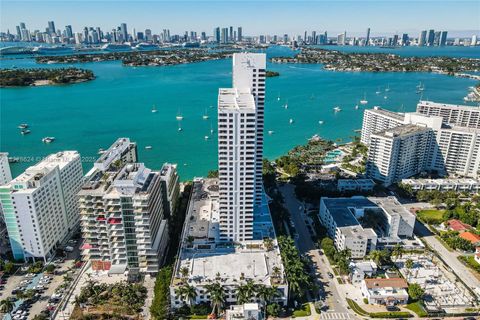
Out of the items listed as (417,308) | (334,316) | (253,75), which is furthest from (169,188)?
(417,308)

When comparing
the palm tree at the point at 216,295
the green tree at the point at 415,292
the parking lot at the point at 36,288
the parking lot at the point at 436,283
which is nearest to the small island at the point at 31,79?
the parking lot at the point at 36,288

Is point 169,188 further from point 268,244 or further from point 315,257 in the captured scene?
point 315,257

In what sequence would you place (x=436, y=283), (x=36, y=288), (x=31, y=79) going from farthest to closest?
(x=31, y=79) < (x=436, y=283) < (x=36, y=288)

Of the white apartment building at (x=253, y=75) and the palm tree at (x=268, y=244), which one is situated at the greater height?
the white apartment building at (x=253, y=75)

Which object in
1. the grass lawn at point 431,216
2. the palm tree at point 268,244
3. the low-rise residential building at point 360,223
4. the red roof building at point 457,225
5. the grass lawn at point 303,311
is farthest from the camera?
the grass lawn at point 431,216

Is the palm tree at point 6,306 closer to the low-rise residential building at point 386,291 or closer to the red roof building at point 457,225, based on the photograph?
the low-rise residential building at point 386,291

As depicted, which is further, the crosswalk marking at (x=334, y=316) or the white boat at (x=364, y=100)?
the white boat at (x=364, y=100)

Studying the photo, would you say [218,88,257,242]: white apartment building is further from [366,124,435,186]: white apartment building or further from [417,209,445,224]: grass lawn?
[366,124,435,186]: white apartment building
